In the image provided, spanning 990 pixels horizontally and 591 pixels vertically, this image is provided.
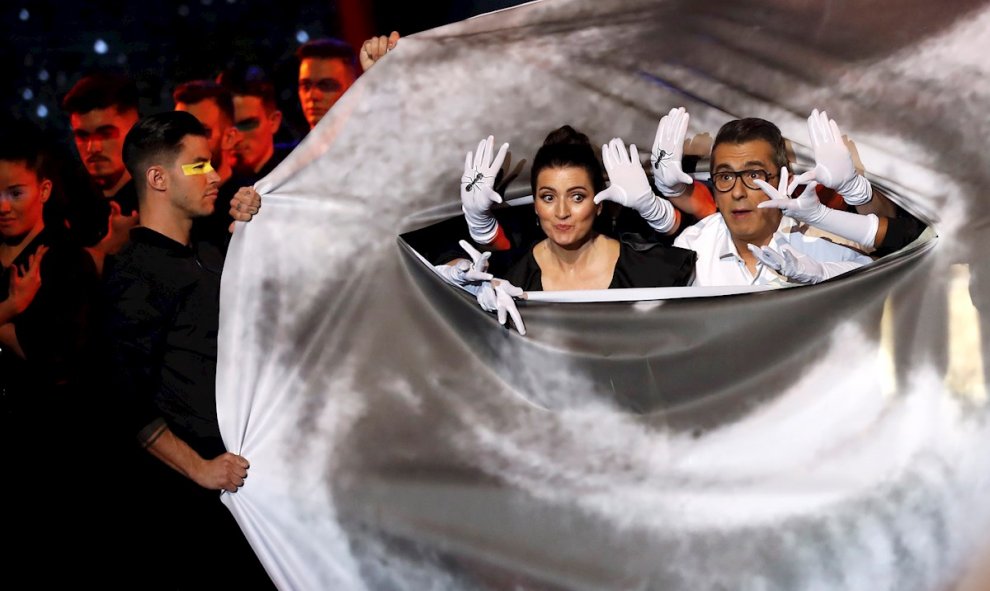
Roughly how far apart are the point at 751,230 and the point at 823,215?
0.19 metres

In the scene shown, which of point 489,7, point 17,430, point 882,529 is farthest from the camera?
point 489,7

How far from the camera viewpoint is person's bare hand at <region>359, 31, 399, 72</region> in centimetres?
267

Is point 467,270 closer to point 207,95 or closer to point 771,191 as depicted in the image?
point 771,191

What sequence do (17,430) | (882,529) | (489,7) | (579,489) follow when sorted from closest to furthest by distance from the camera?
(882,529) < (579,489) < (17,430) < (489,7)

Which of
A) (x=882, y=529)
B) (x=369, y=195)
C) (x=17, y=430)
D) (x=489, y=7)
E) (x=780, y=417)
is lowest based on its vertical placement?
(x=17, y=430)

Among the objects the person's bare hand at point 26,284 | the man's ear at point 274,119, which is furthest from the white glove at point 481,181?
the person's bare hand at point 26,284

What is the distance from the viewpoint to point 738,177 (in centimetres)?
239

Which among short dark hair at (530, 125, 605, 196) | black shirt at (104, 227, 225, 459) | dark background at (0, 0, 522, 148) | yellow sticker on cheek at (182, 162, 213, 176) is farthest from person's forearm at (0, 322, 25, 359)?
short dark hair at (530, 125, 605, 196)

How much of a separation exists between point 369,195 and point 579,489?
2.95 ft

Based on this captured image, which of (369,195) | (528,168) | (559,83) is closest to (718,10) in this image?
(559,83)

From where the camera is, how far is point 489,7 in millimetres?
4301

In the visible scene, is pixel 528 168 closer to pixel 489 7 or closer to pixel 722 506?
pixel 722 506

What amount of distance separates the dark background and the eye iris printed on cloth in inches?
86.0

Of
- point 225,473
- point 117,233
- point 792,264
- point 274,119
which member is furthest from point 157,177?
point 792,264
